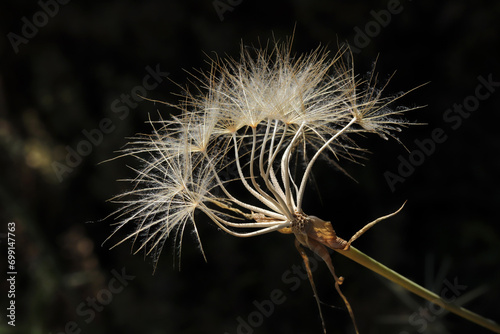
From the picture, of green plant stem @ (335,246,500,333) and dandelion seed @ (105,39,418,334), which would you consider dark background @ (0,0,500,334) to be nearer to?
dandelion seed @ (105,39,418,334)

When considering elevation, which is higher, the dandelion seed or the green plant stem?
the dandelion seed

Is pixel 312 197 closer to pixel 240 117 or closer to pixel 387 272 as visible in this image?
pixel 240 117

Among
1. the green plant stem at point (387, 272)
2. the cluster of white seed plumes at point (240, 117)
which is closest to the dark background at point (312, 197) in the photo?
the cluster of white seed plumes at point (240, 117)

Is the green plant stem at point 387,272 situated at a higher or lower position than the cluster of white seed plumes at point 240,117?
lower

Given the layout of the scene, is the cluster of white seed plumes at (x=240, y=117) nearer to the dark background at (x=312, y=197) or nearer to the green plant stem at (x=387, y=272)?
the green plant stem at (x=387, y=272)

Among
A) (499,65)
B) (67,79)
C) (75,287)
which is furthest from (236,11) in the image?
(75,287)

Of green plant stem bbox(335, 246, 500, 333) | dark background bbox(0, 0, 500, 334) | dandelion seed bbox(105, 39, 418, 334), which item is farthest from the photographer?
dark background bbox(0, 0, 500, 334)

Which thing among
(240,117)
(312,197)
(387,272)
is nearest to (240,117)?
(240,117)

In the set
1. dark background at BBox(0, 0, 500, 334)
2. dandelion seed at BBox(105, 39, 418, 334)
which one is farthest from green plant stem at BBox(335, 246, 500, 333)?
dark background at BBox(0, 0, 500, 334)
